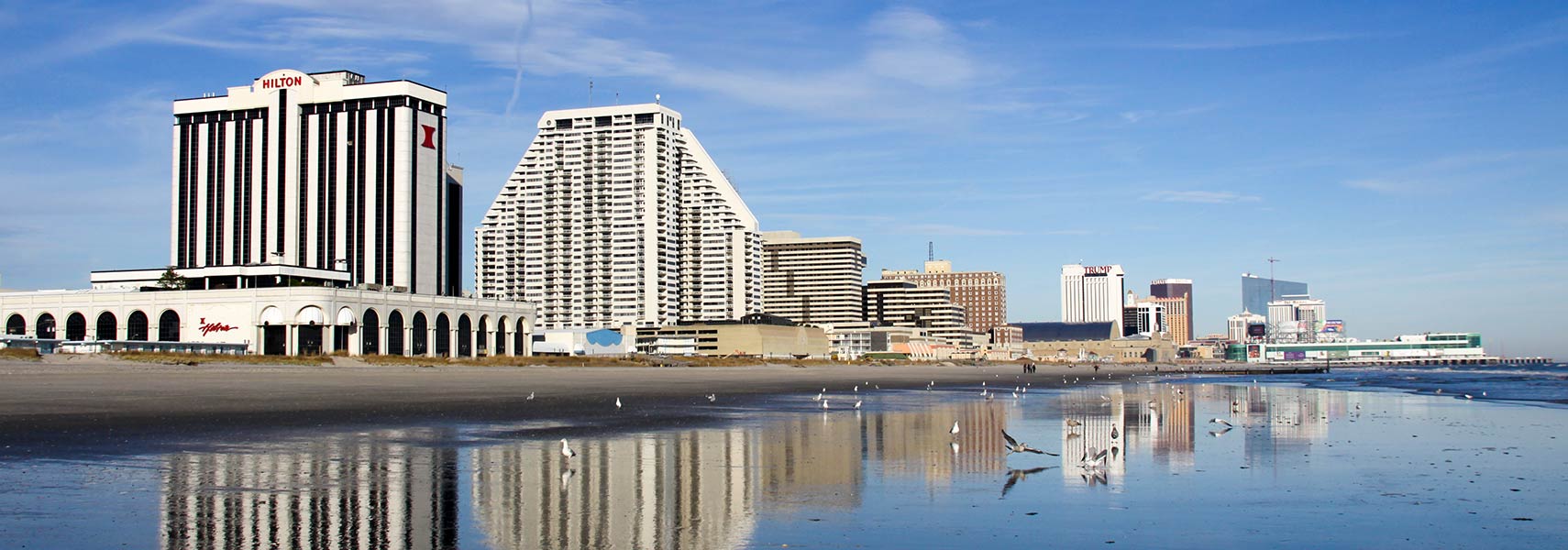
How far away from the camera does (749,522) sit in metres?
14.4

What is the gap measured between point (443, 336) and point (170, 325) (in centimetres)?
2815

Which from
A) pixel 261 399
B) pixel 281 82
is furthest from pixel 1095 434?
pixel 281 82

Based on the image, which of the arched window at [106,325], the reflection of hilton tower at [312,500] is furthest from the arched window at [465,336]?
the reflection of hilton tower at [312,500]

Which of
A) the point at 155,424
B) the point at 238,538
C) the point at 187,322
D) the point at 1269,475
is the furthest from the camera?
the point at 187,322

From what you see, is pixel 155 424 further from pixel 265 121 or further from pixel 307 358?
pixel 265 121

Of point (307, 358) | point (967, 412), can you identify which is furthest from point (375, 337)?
point (967, 412)

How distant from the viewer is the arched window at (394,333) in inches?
5153

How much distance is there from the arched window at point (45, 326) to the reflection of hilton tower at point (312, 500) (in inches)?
4841

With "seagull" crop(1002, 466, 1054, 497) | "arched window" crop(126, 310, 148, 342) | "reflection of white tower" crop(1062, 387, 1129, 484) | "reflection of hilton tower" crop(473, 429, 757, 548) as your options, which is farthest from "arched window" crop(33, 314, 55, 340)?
"seagull" crop(1002, 466, 1054, 497)

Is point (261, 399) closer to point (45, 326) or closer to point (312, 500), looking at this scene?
point (312, 500)

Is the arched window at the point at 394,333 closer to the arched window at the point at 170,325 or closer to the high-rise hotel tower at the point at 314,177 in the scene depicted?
the arched window at the point at 170,325

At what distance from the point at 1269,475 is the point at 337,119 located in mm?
189696

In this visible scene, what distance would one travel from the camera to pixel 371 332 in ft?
422

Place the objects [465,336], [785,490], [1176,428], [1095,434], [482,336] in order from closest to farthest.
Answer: [785,490] < [1095,434] < [1176,428] < [465,336] < [482,336]
